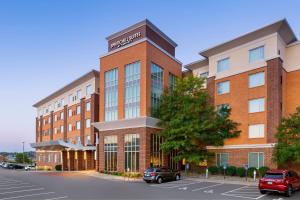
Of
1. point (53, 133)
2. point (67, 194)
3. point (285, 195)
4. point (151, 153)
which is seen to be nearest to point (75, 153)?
point (53, 133)

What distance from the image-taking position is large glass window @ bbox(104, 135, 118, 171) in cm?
4300

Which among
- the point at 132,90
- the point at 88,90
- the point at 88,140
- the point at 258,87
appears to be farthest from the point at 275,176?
the point at 88,90

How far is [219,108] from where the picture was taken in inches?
1569

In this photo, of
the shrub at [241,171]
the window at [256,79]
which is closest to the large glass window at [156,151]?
the shrub at [241,171]

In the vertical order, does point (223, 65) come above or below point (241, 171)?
above

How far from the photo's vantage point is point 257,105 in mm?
35938

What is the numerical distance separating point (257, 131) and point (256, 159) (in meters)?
3.22

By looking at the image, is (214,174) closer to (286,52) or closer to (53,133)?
(286,52)

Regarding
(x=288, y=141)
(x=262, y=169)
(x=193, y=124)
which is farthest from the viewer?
(x=193, y=124)

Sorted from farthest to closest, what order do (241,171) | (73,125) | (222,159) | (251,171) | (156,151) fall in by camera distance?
(73,125)
(156,151)
(222,159)
(241,171)
(251,171)

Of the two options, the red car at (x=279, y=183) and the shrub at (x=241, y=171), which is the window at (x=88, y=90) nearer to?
the shrub at (x=241, y=171)

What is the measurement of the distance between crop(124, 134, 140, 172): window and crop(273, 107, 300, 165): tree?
659 inches

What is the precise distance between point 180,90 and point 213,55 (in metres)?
7.30

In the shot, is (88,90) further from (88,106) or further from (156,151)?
(156,151)
